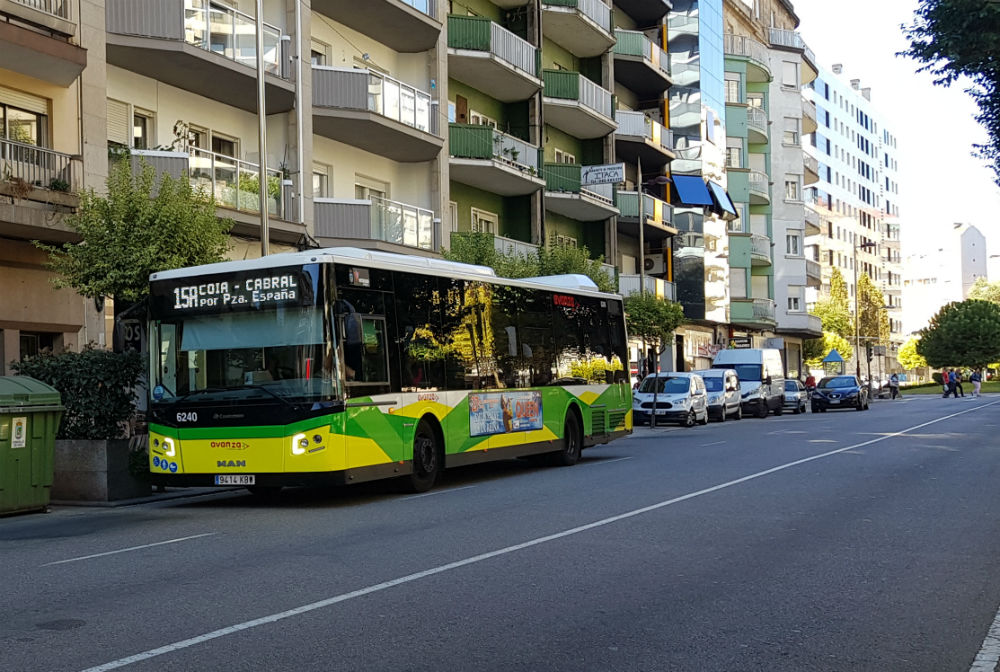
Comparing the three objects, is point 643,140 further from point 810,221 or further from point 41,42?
point 41,42

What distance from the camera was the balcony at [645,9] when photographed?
49.6 m

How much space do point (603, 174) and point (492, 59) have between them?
6.10m

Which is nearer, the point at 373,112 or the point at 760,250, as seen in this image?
the point at 373,112

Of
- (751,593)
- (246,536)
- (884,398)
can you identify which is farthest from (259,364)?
(884,398)

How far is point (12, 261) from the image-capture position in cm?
1945

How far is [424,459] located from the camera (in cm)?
1537

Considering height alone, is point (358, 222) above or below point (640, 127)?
below

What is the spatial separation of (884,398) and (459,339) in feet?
215

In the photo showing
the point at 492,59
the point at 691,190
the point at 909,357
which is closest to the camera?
the point at 492,59

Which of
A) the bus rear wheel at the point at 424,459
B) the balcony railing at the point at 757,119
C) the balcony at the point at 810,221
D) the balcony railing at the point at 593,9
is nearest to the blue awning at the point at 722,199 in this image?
the balcony railing at the point at 757,119

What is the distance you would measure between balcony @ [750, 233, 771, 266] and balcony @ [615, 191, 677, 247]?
12.4 meters

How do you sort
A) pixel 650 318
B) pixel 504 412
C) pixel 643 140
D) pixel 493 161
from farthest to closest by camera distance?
1. pixel 643 140
2. pixel 650 318
3. pixel 493 161
4. pixel 504 412

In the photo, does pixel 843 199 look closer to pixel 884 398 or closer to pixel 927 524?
pixel 884 398

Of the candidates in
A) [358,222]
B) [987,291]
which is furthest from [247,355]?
[987,291]
